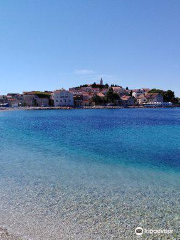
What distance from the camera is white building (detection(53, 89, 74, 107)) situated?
4828 inches

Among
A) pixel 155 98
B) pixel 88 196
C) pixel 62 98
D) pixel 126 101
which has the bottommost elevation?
pixel 88 196

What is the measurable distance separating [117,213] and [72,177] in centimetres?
460

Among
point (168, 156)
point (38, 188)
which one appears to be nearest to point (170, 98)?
point (168, 156)

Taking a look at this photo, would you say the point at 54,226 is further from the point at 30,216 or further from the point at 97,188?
the point at 97,188

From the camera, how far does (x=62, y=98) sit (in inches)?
4879

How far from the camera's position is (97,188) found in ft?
34.4

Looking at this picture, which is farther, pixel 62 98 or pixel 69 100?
pixel 69 100

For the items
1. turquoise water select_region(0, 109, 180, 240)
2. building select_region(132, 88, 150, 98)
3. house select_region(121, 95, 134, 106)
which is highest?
building select_region(132, 88, 150, 98)

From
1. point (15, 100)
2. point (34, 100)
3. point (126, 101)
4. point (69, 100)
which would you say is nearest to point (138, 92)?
point (126, 101)

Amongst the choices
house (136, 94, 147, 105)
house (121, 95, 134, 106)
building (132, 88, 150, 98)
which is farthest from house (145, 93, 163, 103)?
house (121, 95, 134, 106)

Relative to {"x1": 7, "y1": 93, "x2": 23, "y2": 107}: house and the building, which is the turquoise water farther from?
the building

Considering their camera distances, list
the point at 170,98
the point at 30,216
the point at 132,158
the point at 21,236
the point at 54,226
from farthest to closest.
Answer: the point at 170,98 < the point at 132,158 < the point at 30,216 < the point at 54,226 < the point at 21,236

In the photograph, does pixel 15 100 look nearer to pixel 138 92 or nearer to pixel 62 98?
pixel 62 98

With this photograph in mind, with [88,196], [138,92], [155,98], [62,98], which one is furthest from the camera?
[138,92]
